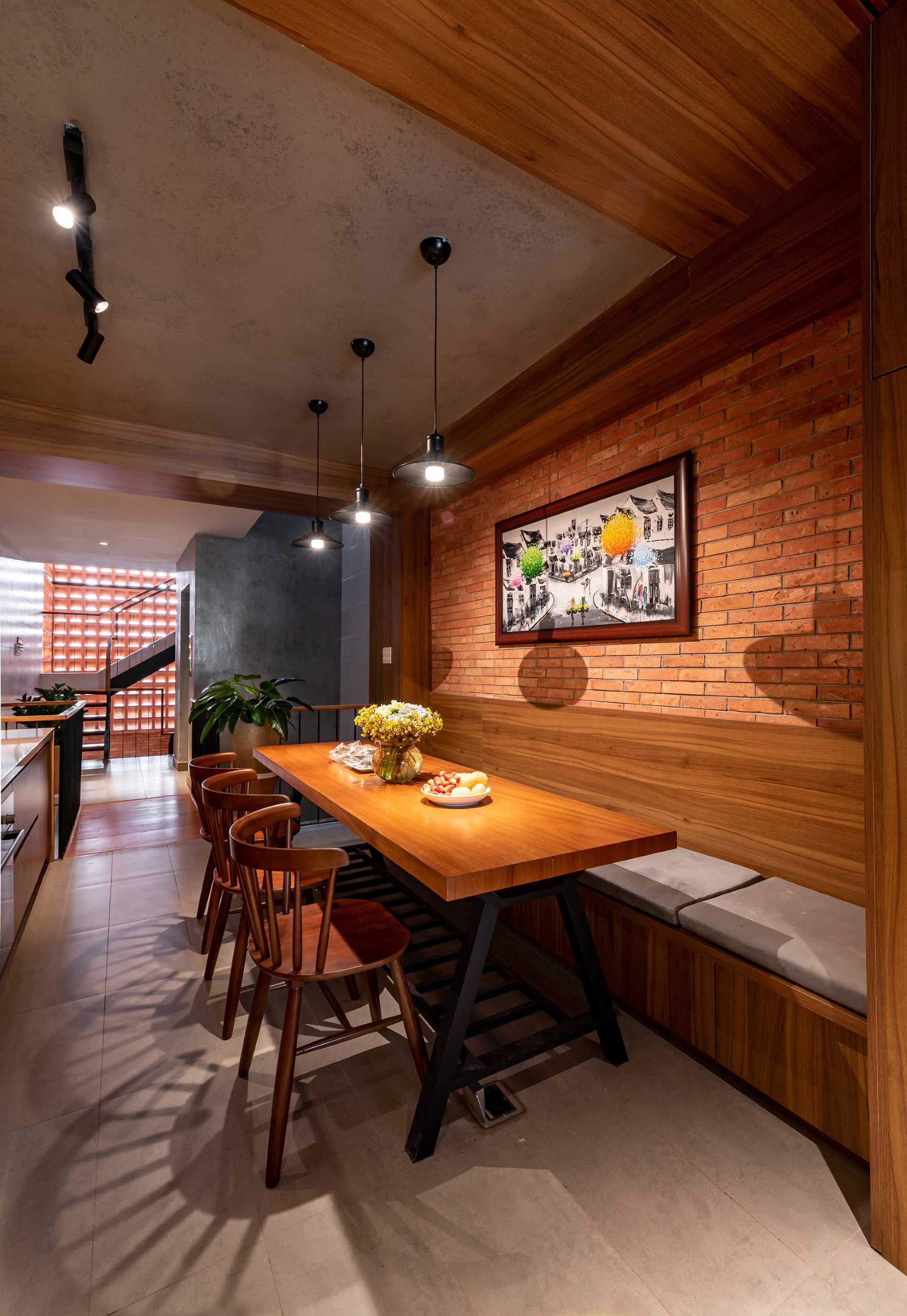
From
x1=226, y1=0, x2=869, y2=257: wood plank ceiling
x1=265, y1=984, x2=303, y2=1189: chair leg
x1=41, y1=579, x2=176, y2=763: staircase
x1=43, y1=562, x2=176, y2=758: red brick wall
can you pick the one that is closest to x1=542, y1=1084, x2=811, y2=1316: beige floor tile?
x1=265, y1=984, x2=303, y2=1189: chair leg

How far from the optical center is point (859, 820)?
80.8 inches

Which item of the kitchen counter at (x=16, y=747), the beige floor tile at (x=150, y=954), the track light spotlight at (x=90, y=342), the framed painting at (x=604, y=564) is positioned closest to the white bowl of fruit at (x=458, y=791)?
the framed painting at (x=604, y=564)

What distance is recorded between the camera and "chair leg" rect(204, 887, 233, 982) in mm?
2482

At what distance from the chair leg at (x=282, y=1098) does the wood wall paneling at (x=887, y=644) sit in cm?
142

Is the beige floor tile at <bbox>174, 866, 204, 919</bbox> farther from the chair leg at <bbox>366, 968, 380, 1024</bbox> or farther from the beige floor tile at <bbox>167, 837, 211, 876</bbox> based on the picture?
the chair leg at <bbox>366, 968, 380, 1024</bbox>

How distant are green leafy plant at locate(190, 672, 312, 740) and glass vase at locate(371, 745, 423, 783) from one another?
263cm

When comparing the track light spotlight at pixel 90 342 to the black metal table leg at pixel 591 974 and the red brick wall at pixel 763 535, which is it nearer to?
the red brick wall at pixel 763 535

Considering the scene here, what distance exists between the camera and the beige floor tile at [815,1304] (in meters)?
1.26

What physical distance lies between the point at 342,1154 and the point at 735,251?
3.17 meters

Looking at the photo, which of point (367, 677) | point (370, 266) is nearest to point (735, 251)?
point (370, 266)

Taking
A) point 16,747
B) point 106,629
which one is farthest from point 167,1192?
point 106,629

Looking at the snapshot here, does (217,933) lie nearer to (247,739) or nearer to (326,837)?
(326,837)

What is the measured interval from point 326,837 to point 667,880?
10.9 feet

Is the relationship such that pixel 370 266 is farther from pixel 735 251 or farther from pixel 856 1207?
pixel 856 1207
